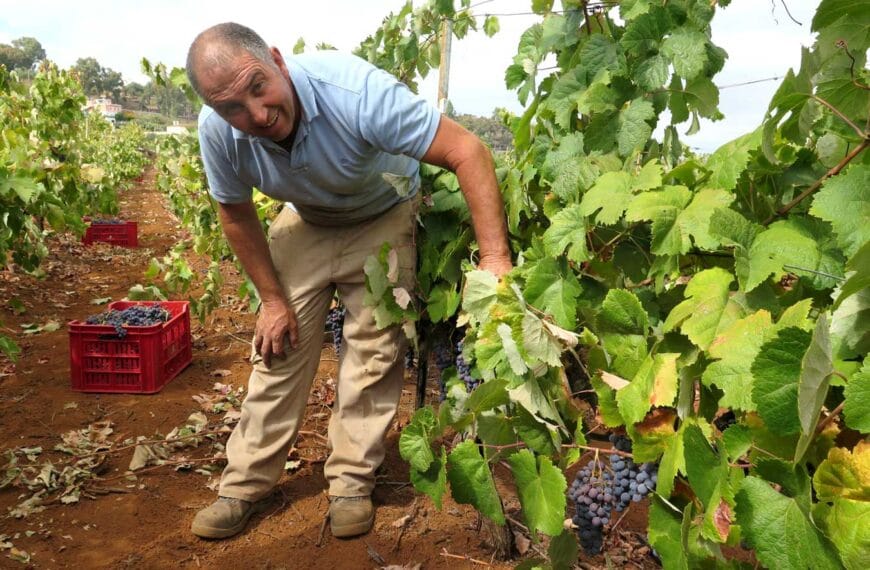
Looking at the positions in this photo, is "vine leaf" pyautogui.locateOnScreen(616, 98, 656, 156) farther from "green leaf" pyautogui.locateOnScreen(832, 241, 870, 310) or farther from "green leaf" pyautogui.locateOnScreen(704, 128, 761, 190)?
"green leaf" pyautogui.locateOnScreen(832, 241, 870, 310)

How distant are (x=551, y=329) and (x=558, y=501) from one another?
411 mm

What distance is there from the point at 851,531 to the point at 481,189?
5.04ft

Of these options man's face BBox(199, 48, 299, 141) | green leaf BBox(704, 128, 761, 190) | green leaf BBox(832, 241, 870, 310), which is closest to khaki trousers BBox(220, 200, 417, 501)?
man's face BBox(199, 48, 299, 141)

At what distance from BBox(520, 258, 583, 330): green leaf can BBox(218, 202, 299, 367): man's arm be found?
1411mm

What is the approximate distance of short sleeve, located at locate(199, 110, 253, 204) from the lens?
8.40 ft

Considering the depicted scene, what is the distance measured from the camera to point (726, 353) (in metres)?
1.24

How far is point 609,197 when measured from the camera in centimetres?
167

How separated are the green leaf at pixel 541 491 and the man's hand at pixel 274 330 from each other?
1.44 metres

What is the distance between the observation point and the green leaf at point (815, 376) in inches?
36.8

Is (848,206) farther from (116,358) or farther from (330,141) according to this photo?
(116,358)

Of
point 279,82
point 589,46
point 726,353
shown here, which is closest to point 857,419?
point 726,353

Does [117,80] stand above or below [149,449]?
above

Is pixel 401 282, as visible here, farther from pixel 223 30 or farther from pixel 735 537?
pixel 735 537

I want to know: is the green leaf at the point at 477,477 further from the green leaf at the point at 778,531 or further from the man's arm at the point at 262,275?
the man's arm at the point at 262,275
